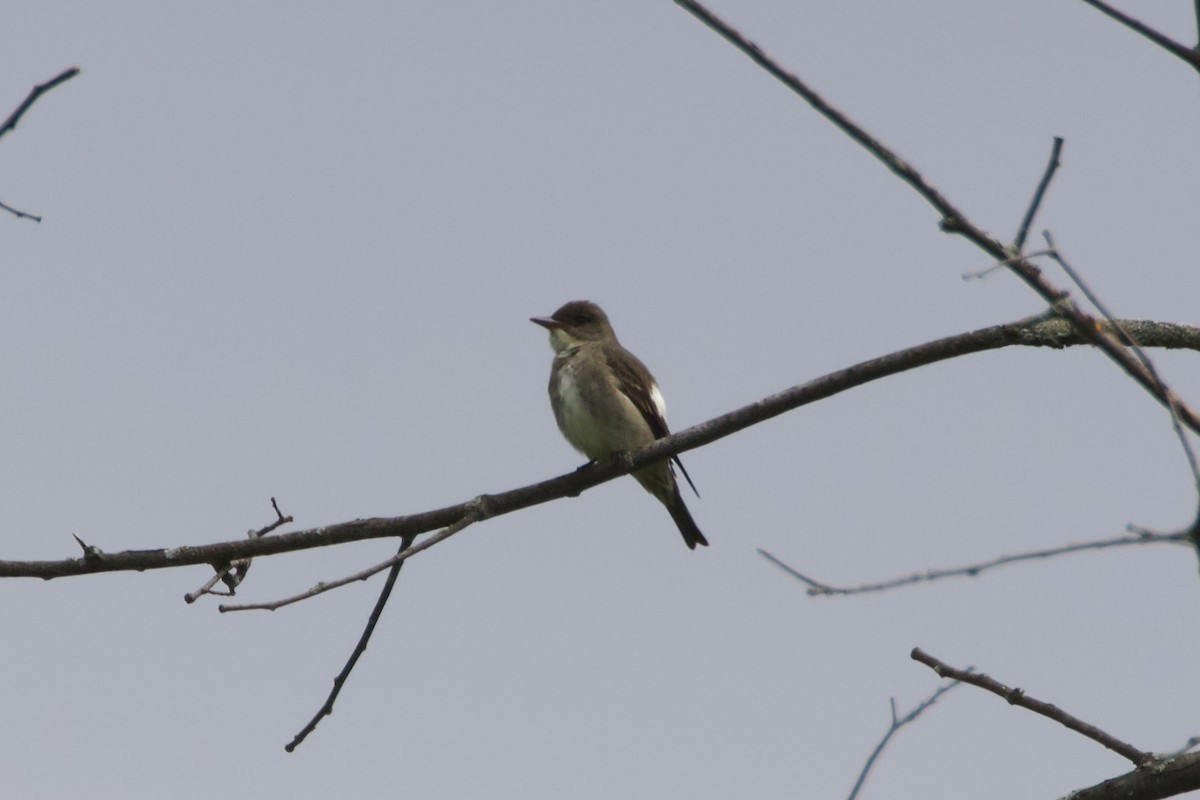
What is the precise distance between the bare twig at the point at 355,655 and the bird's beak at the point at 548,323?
4765 millimetres

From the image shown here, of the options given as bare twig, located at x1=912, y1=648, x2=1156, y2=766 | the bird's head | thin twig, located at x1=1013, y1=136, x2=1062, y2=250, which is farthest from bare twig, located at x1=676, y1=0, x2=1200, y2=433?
the bird's head

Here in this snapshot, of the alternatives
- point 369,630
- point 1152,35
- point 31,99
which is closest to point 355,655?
point 369,630

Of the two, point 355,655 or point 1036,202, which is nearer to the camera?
point 1036,202

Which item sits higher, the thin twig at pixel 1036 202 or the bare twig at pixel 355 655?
the thin twig at pixel 1036 202

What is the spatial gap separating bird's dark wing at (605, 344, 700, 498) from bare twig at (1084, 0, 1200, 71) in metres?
6.50

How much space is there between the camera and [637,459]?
5707mm

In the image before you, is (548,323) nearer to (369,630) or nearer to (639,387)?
(639,387)

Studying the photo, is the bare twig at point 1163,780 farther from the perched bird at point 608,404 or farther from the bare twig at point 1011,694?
the perched bird at point 608,404

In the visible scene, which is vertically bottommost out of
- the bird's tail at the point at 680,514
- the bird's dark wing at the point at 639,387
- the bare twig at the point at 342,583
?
the bare twig at the point at 342,583

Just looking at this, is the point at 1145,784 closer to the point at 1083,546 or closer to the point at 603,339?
the point at 1083,546

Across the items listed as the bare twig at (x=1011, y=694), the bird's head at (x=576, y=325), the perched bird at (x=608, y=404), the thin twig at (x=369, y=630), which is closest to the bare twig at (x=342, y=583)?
the thin twig at (x=369, y=630)

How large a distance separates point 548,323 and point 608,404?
5.33ft

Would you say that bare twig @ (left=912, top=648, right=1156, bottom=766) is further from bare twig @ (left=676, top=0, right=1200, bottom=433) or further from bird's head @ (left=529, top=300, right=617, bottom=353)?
bird's head @ (left=529, top=300, right=617, bottom=353)

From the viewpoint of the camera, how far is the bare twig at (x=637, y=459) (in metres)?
4.35
